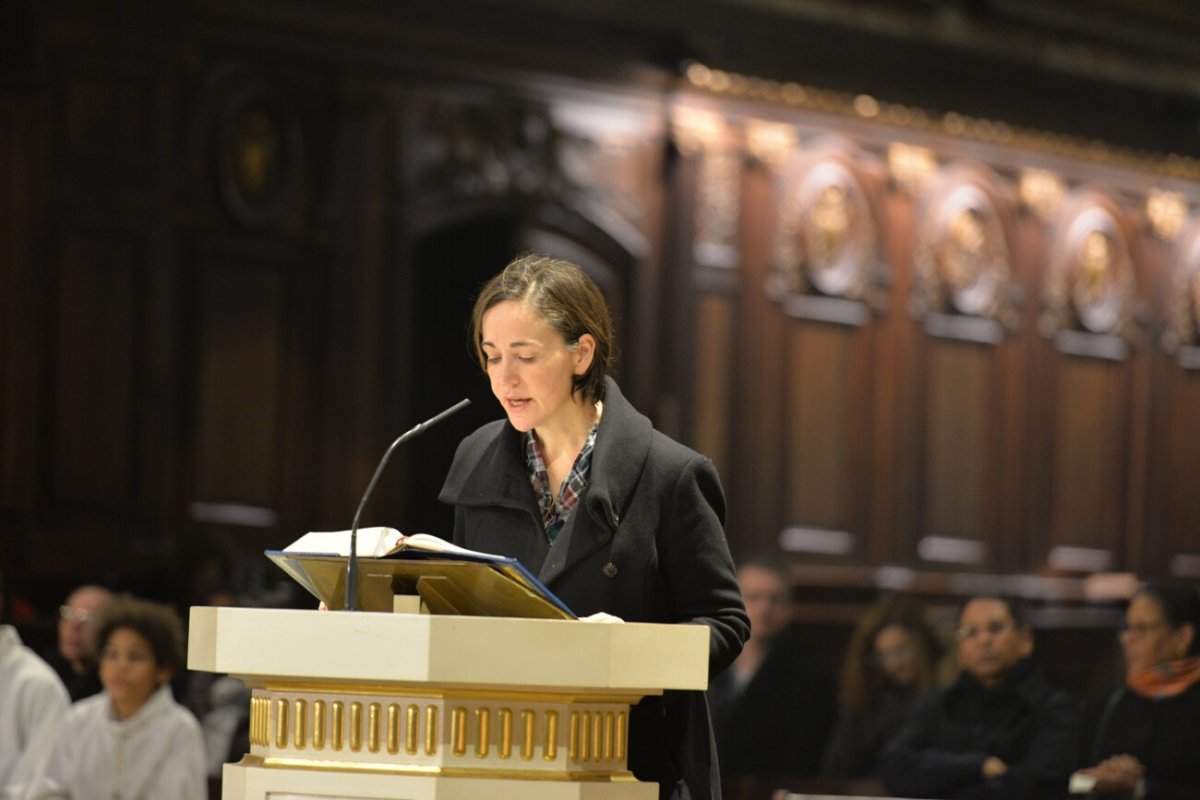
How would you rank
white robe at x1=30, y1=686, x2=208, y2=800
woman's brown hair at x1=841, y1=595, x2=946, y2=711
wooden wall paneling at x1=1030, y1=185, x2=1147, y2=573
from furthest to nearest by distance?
wooden wall paneling at x1=1030, y1=185, x2=1147, y2=573 → woman's brown hair at x1=841, y1=595, x2=946, y2=711 → white robe at x1=30, y1=686, x2=208, y2=800

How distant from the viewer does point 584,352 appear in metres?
3.01

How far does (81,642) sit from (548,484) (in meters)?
4.00

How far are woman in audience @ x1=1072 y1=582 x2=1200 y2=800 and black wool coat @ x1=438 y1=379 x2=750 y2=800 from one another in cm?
289

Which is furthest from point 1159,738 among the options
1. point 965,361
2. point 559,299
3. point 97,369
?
point 965,361

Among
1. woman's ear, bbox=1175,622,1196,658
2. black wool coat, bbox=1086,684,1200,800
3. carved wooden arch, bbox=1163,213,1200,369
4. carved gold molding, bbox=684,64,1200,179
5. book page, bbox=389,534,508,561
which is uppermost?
carved gold molding, bbox=684,64,1200,179

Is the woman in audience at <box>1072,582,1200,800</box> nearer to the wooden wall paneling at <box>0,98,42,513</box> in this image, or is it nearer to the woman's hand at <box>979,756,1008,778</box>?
the woman's hand at <box>979,756,1008,778</box>

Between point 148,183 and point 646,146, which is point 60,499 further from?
point 646,146

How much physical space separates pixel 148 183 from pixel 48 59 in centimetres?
60

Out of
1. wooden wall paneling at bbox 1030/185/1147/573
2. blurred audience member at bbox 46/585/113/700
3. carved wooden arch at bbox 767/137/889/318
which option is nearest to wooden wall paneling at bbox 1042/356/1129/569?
wooden wall paneling at bbox 1030/185/1147/573

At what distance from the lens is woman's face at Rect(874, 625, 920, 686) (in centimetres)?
718

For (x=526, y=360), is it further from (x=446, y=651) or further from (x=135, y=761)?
(x=135, y=761)

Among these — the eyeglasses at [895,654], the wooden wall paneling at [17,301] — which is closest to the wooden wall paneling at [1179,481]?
the eyeglasses at [895,654]

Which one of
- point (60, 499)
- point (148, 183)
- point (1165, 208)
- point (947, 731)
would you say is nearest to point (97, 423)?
point (60, 499)

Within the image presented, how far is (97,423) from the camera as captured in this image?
7793 millimetres
